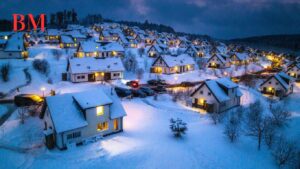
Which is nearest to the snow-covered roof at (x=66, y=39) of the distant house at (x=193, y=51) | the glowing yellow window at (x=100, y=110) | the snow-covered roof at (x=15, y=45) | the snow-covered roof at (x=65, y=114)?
the snow-covered roof at (x=15, y=45)

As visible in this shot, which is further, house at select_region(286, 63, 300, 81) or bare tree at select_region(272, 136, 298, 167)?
house at select_region(286, 63, 300, 81)

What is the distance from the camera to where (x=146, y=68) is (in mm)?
71250

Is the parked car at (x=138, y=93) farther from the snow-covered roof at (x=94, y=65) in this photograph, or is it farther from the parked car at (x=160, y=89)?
the snow-covered roof at (x=94, y=65)

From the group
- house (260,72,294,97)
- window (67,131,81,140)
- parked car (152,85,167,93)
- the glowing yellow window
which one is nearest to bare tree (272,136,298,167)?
the glowing yellow window

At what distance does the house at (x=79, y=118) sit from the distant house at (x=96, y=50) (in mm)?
45866

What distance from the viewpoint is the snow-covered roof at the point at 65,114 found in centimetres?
2566

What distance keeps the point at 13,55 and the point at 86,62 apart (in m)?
21.9

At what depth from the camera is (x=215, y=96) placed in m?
40.0

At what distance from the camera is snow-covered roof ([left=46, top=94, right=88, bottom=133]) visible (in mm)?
25656

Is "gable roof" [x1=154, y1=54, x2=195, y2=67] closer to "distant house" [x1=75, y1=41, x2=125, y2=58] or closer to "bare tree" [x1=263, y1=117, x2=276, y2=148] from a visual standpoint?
"distant house" [x1=75, y1=41, x2=125, y2=58]

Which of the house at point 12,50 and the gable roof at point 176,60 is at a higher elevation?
the house at point 12,50

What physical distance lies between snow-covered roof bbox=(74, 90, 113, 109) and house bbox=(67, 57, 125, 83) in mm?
25405

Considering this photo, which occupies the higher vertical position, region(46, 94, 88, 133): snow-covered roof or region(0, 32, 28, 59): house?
region(0, 32, 28, 59): house

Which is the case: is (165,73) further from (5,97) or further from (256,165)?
(256,165)
